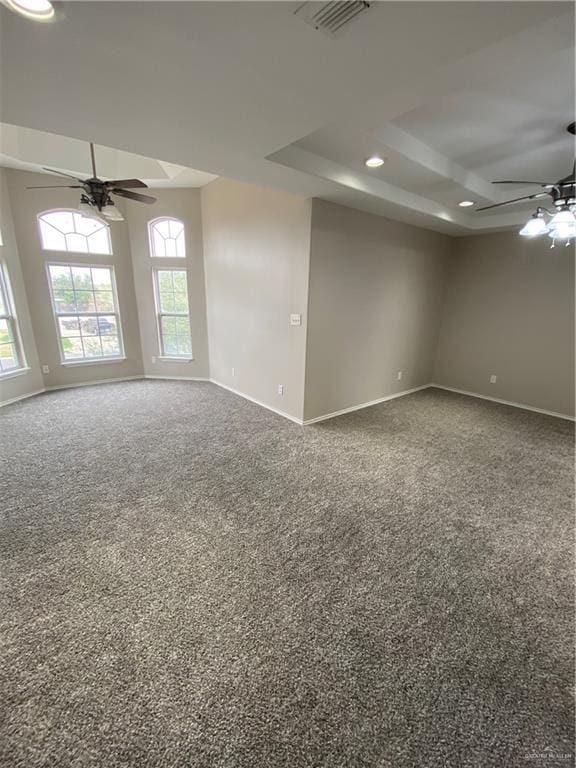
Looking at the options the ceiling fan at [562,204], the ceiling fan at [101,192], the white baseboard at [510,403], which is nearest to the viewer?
the ceiling fan at [562,204]

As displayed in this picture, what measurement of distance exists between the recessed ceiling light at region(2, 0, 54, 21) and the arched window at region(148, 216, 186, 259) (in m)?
4.30

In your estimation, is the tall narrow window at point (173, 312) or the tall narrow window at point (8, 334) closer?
the tall narrow window at point (8, 334)

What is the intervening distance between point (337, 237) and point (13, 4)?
2.99m

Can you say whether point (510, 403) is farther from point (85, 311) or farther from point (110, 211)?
point (85, 311)

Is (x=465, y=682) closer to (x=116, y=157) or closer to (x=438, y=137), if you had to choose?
(x=438, y=137)

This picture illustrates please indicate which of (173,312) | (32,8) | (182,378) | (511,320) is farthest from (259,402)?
(511,320)

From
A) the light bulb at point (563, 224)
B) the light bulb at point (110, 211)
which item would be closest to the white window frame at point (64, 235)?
the light bulb at point (110, 211)

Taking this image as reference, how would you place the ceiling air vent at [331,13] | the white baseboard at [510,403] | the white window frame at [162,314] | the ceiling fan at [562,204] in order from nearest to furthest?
the ceiling air vent at [331,13], the ceiling fan at [562,204], the white baseboard at [510,403], the white window frame at [162,314]

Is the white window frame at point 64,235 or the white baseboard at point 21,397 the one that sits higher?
the white window frame at point 64,235

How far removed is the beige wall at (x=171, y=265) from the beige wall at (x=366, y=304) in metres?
2.62

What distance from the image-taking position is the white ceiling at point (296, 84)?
1.19 m

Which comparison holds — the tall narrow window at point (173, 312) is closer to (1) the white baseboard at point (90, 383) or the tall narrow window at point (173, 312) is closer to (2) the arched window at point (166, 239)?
(2) the arched window at point (166, 239)

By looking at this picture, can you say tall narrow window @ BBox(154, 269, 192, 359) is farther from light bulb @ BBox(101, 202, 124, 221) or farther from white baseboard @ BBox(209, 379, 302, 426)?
light bulb @ BBox(101, 202, 124, 221)

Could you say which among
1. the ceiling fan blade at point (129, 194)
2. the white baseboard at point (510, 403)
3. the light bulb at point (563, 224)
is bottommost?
the white baseboard at point (510, 403)
